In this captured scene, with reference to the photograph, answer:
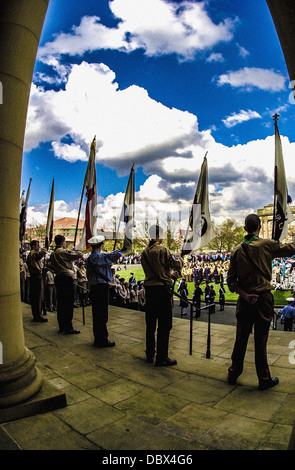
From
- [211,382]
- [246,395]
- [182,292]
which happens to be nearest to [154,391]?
[211,382]

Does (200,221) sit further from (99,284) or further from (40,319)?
(40,319)

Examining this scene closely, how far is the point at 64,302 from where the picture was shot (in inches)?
224

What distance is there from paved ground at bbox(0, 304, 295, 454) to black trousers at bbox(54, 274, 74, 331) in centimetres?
64

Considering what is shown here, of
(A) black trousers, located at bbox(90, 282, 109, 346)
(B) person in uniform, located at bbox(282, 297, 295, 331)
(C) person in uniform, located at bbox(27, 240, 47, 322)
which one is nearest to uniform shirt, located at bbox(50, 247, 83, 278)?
(C) person in uniform, located at bbox(27, 240, 47, 322)

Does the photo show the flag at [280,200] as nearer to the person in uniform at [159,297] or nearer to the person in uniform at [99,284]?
the person in uniform at [159,297]

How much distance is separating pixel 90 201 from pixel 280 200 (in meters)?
4.69

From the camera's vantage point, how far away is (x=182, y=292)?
16.7 m

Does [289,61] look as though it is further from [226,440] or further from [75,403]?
[75,403]

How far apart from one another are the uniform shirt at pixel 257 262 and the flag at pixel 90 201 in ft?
14.3

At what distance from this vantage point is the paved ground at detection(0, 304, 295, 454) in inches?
88.0

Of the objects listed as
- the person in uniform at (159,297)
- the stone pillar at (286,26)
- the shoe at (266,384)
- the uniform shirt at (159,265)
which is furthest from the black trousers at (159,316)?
the stone pillar at (286,26)

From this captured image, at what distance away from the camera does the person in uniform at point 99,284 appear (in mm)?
4906

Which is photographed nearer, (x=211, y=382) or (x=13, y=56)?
(x=13, y=56)
